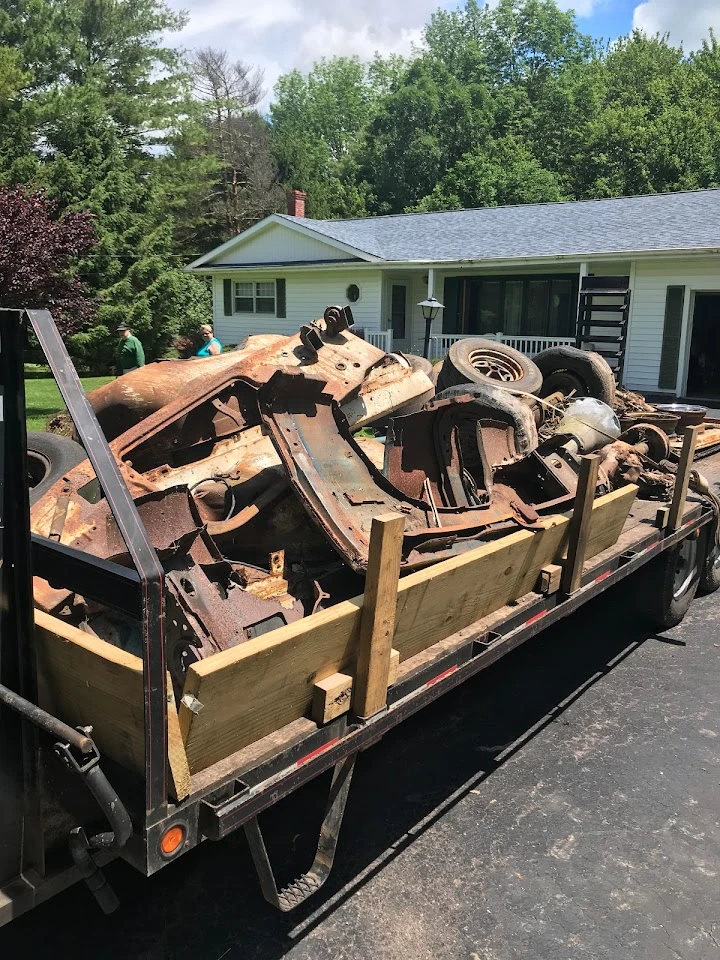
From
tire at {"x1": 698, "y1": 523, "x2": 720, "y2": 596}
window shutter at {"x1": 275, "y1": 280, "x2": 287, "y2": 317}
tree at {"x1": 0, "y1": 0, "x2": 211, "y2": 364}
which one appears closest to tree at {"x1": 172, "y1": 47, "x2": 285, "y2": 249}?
tree at {"x1": 0, "y1": 0, "x2": 211, "y2": 364}

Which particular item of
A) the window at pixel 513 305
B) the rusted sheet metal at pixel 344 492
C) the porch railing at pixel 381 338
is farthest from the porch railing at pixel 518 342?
the rusted sheet metal at pixel 344 492

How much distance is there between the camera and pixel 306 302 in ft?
73.3

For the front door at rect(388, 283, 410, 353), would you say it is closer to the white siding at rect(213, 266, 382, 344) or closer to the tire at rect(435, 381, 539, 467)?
the white siding at rect(213, 266, 382, 344)

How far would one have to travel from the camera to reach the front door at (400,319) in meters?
21.6

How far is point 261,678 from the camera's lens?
83.1 inches

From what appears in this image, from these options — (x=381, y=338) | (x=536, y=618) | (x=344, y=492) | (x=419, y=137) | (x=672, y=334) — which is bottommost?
(x=381, y=338)

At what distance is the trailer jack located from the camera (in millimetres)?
2271

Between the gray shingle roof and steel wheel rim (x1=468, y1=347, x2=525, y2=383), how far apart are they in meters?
9.76

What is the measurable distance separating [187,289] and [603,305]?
17.3 metres

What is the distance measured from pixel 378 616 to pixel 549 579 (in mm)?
1321

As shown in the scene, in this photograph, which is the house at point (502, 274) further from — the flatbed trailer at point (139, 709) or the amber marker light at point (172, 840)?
the amber marker light at point (172, 840)

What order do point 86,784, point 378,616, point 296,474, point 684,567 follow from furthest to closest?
point 684,567 < point 296,474 < point 378,616 < point 86,784

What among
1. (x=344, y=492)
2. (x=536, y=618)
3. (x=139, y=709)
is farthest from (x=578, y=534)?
(x=139, y=709)

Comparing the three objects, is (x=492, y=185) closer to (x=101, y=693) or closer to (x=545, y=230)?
(x=545, y=230)
